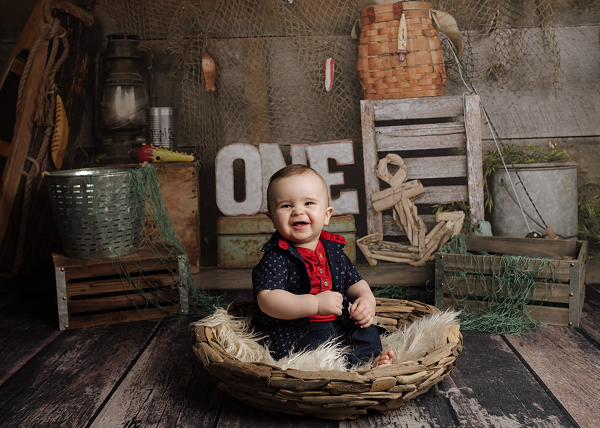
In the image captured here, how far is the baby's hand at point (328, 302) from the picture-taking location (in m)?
1.47

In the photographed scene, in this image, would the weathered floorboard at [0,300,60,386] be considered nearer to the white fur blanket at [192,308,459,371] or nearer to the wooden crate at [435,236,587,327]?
the white fur blanket at [192,308,459,371]

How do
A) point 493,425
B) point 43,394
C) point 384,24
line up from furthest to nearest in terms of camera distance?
point 384,24, point 43,394, point 493,425

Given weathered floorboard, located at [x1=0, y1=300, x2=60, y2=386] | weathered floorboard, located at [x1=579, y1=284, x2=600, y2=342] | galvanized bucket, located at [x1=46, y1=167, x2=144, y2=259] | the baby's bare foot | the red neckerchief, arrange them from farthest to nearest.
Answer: galvanized bucket, located at [x1=46, y1=167, x2=144, y2=259], weathered floorboard, located at [x1=579, y1=284, x2=600, y2=342], weathered floorboard, located at [x1=0, y1=300, x2=60, y2=386], the red neckerchief, the baby's bare foot

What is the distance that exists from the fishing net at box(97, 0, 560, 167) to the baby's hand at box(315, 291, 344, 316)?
1379mm

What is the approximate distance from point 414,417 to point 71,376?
1.07 meters

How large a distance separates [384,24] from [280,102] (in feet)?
2.11

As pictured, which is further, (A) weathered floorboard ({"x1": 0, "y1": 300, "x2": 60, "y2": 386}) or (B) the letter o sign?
(B) the letter o sign

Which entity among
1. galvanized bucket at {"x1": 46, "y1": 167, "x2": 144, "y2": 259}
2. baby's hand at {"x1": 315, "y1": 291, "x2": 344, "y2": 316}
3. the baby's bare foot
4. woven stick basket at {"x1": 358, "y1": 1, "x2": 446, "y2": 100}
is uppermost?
woven stick basket at {"x1": 358, "y1": 1, "x2": 446, "y2": 100}

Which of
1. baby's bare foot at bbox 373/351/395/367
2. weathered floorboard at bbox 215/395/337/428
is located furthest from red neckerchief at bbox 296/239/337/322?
weathered floorboard at bbox 215/395/337/428

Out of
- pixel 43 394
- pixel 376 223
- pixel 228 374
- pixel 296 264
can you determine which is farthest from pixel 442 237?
pixel 43 394

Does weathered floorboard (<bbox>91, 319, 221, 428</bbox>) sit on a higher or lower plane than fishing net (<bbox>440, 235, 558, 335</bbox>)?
lower

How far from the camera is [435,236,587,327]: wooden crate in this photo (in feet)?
6.54

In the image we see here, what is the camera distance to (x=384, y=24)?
2.60 meters

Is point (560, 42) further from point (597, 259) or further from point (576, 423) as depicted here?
point (576, 423)
